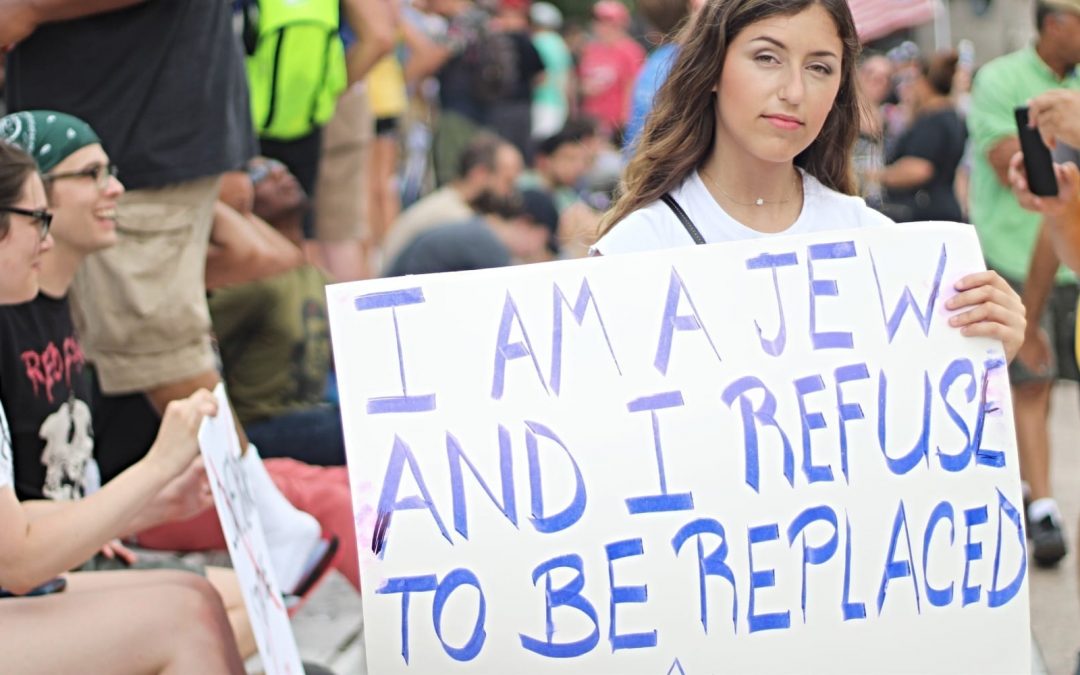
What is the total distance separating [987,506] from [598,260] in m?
0.76

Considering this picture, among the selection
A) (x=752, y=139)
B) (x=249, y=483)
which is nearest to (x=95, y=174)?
(x=249, y=483)

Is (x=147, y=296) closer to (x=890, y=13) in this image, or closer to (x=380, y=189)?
(x=380, y=189)

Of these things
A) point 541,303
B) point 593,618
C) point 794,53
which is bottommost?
point 593,618

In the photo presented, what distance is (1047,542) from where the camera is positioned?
15.8 feet

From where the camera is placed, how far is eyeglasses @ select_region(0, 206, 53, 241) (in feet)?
9.84

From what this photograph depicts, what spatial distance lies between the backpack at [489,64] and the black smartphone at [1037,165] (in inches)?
264

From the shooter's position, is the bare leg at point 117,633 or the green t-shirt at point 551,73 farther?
the green t-shirt at point 551,73

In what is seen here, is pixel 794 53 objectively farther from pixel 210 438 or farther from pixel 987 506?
pixel 210 438

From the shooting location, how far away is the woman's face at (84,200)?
3492 mm

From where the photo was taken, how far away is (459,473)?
2.47 m

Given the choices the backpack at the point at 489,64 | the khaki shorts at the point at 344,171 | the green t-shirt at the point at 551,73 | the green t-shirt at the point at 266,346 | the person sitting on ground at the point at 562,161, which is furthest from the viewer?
the green t-shirt at the point at 551,73

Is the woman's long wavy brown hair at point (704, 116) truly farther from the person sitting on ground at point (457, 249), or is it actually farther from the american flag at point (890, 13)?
the american flag at point (890, 13)

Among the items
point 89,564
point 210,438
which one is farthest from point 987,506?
point 89,564

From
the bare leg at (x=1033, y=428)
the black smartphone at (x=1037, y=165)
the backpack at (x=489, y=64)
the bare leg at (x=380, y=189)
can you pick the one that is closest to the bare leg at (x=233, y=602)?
the black smartphone at (x=1037, y=165)
